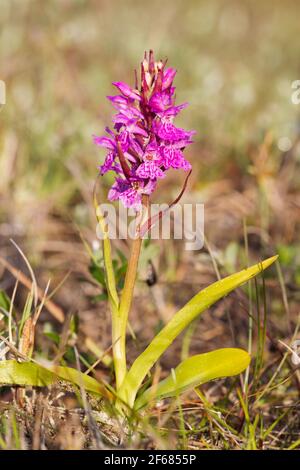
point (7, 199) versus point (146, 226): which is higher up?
point (7, 199)

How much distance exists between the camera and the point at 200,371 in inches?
76.2

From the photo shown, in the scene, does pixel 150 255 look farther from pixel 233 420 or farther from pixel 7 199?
pixel 7 199

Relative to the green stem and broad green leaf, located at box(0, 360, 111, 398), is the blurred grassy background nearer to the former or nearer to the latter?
the green stem

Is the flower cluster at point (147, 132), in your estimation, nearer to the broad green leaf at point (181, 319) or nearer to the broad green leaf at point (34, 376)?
the broad green leaf at point (181, 319)

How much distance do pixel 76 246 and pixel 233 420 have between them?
1756 mm

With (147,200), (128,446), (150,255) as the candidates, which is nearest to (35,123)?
(150,255)

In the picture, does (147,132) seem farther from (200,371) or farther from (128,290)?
(200,371)

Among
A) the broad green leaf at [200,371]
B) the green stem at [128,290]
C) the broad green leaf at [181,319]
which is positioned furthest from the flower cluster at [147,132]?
the broad green leaf at [200,371]

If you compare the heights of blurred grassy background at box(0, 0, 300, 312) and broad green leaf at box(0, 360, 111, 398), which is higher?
blurred grassy background at box(0, 0, 300, 312)

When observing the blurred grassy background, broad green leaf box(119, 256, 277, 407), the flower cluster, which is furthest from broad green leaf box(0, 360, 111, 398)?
the blurred grassy background

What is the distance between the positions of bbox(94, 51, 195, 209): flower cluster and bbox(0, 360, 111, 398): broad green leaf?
0.58m

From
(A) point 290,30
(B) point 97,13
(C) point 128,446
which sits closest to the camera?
(C) point 128,446

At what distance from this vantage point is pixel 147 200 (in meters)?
1.98

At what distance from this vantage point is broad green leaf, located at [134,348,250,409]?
6.20ft
